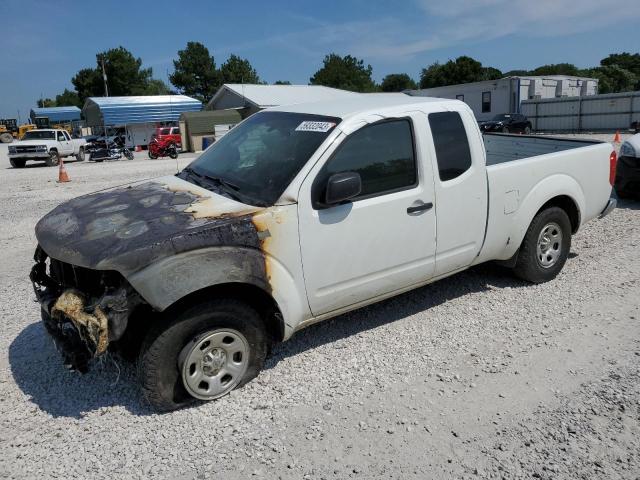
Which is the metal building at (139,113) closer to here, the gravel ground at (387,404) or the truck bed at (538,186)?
the gravel ground at (387,404)

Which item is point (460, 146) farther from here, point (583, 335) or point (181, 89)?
point (181, 89)

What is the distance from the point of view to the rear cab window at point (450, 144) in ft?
13.3

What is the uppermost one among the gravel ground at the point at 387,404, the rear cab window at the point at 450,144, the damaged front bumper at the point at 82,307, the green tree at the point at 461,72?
the green tree at the point at 461,72

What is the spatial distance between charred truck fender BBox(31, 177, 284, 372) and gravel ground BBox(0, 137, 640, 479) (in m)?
0.51

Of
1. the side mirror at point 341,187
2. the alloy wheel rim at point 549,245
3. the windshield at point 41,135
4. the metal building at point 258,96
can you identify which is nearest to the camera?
the side mirror at point 341,187

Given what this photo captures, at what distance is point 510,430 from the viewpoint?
2990mm

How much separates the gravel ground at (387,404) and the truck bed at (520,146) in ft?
6.05

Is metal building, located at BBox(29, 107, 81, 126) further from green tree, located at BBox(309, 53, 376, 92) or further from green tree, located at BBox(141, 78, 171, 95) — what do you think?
green tree, located at BBox(309, 53, 376, 92)

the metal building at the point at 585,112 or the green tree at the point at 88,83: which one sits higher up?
the green tree at the point at 88,83

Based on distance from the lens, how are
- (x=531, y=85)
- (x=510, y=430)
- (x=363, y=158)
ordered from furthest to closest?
(x=531, y=85), (x=363, y=158), (x=510, y=430)

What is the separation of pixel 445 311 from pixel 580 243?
9.90ft

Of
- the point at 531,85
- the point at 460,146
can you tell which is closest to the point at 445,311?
the point at 460,146

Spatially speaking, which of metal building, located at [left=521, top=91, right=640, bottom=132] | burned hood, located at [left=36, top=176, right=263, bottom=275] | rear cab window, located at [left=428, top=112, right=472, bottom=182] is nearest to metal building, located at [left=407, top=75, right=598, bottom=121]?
metal building, located at [left=521, top=91, right=640, bottom=132]

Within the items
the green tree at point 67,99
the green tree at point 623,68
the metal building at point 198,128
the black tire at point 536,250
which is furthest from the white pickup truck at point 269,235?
the green tree at point 67,99
